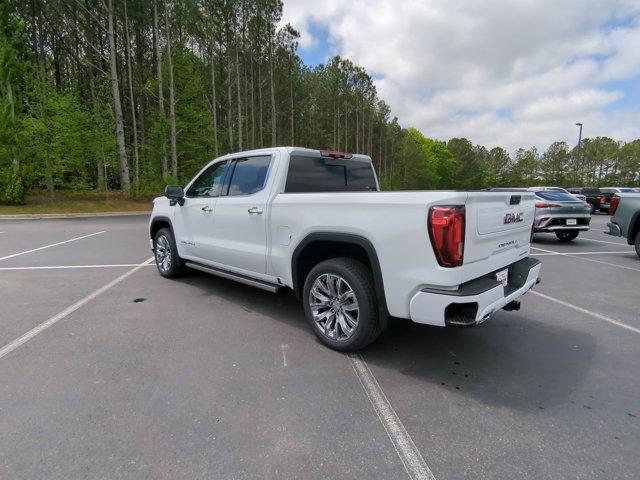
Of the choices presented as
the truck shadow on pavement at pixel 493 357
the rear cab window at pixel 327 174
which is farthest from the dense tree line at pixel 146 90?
the truck shadow on pavement at pixel 493 357

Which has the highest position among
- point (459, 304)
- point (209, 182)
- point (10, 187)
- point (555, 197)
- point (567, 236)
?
point (10, 187)

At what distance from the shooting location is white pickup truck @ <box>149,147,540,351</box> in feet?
9.14

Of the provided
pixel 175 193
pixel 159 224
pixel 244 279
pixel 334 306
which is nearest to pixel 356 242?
pixel 334 306

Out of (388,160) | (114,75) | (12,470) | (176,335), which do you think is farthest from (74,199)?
(388,160)

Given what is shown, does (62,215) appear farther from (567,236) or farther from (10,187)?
(567,236)

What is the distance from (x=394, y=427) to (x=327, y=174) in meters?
2.91

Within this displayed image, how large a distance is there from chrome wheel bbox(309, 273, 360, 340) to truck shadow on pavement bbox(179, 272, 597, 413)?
319mm

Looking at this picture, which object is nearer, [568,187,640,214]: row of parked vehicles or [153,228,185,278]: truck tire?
[153,228,185,278]: truck tire

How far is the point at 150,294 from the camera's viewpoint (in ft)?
17.8

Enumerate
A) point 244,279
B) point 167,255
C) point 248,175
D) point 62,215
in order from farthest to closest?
point 62,215 → point 167,255 → point 248,175 → point 244,279

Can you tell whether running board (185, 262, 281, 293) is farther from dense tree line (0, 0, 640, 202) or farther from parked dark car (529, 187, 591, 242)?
dense tree line (0, 0, 640, 202)

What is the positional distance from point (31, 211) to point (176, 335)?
20554mm

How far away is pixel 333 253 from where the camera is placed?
378 cm

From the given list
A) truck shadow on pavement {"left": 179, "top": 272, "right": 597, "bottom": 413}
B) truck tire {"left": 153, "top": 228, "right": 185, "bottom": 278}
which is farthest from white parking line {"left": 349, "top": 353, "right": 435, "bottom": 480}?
truck tire {"left": 153, "top": 228, "right": 185, "bottom": 278}
